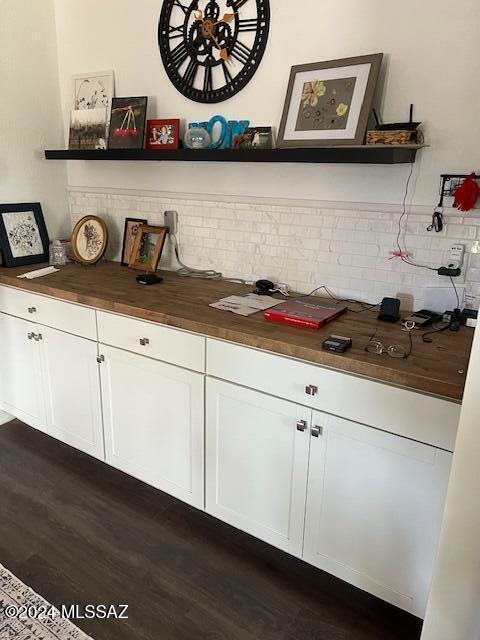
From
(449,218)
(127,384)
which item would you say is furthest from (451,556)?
(127,384)

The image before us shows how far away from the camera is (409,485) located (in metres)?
1.53

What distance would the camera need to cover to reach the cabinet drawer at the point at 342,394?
4.72ft

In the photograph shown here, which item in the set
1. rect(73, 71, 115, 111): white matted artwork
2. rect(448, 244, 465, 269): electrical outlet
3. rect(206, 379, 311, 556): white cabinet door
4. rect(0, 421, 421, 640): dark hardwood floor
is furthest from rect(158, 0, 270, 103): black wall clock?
rect(0, 421, 421, 640): dark hardwood floor

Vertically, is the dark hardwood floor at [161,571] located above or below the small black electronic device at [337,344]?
below

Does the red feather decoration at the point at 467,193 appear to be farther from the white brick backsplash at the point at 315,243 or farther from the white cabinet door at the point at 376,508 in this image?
the white cabinet door at the point at 376,508

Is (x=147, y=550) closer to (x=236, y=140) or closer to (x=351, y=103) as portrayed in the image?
(x=236, y=140)

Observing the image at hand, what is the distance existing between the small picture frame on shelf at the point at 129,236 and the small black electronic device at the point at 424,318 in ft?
5.05

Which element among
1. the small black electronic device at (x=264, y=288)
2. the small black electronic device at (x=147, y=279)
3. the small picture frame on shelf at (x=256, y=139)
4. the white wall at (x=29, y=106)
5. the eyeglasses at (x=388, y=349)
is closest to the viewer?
the eyeglasses at (x=388, y=349)

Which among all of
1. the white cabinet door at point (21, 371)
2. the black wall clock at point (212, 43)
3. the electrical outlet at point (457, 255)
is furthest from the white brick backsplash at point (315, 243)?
the white cabinet door at point (21, 371)

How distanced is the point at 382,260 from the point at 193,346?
86cm

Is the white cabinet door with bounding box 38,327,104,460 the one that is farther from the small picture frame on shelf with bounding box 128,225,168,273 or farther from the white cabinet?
the white cabinet

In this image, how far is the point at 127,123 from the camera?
103 inches

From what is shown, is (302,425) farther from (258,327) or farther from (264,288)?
(264,288)

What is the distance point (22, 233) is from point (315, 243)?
5.54 ft
